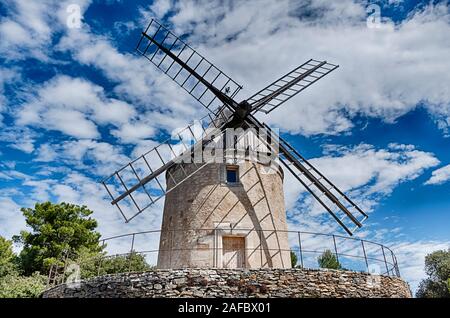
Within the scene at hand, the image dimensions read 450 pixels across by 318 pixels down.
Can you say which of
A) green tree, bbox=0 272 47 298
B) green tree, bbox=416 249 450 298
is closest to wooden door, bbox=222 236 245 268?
green tree, bbox=0 272 47 298

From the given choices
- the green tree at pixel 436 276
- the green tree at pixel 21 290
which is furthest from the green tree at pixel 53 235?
the green tree at pixel 436 276

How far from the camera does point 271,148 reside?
1277cm

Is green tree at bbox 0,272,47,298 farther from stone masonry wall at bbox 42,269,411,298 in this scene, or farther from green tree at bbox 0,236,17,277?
green tree at bbox 0,236,17,277

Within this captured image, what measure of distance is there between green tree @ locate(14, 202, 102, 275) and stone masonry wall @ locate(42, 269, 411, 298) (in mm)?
13887

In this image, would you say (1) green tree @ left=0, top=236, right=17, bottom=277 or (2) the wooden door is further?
(1) green tree @ left=0, top=236, right=17, bottom=277

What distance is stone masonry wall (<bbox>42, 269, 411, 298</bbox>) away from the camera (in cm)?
848

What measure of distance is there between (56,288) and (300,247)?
743 cm

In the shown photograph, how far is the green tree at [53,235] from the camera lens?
21453 millimetres

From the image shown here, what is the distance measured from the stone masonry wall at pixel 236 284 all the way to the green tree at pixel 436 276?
23867mm

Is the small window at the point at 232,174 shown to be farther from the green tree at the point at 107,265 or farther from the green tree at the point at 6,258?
the green tree at the point at 6,258

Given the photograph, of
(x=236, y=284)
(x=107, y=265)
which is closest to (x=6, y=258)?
(x=107, y=265)

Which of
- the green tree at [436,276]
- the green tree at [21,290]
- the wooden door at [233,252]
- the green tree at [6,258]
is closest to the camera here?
the wooden door at [233,252]
